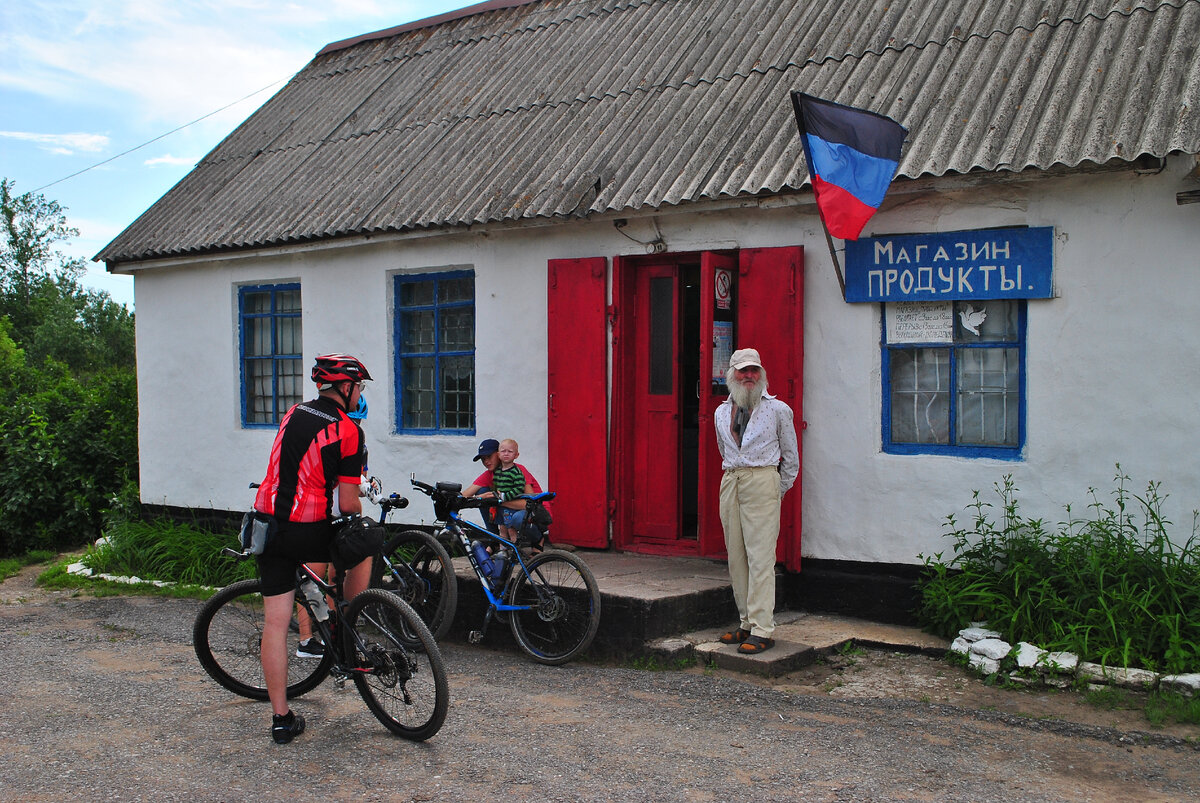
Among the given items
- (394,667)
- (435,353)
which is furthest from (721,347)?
(394,667)

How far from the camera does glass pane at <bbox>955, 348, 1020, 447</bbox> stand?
6777 millimetres

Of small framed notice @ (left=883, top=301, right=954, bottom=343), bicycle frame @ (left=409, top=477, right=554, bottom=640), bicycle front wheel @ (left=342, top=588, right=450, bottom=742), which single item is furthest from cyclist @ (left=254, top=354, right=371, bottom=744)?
small framed notice @ (left=883, top=301, right=954, bottom=343)

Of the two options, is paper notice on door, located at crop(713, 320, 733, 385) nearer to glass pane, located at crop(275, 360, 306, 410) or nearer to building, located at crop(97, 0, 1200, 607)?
building, located at crop(97, 0, 1200, 607)

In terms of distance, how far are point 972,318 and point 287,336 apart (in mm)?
6473

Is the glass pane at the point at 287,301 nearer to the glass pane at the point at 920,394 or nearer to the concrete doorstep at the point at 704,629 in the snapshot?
the concrete doorstep at the point at 704,629

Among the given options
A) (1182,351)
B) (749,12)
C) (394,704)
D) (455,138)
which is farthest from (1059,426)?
(455,138)

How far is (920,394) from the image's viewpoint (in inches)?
279

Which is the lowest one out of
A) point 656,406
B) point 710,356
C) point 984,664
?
point 984,664

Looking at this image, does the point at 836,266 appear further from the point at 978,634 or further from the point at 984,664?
the point at 984,664

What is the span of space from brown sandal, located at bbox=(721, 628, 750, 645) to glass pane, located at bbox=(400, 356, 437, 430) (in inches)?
153

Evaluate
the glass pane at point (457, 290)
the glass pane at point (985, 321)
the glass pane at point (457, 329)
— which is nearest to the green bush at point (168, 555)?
the glass pane at point (457, 329)

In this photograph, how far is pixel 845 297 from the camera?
708cm

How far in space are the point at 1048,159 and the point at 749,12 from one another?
4.34 m

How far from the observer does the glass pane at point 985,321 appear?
677cm
